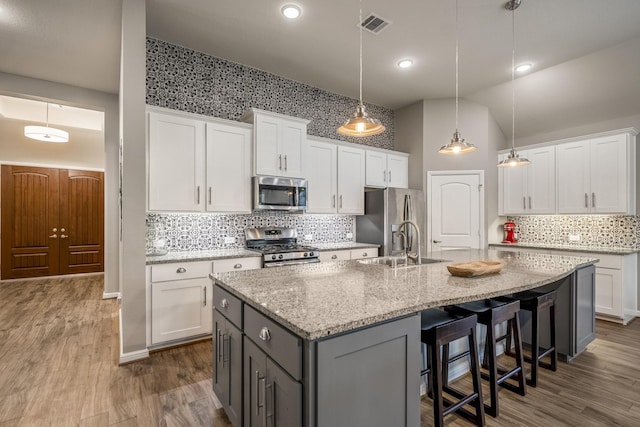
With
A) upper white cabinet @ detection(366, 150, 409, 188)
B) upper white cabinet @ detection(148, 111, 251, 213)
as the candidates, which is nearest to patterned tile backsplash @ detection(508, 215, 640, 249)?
upper white cabinet @ detection(366, 150, 409, 188)

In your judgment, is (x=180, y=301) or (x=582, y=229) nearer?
(x=180, y=301)

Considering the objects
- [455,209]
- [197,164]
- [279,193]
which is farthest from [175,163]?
[455,209]

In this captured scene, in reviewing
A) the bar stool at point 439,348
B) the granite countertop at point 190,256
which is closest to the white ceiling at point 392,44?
the granite countertop at point 190,256

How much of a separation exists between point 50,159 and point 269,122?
556 centimetres

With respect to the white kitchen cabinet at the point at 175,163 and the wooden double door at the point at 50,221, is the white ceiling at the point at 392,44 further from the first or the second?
the wooden double door at the point at 50,221

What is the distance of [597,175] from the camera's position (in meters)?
4.11

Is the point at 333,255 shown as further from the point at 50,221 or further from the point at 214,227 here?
Result: the point at 50,221

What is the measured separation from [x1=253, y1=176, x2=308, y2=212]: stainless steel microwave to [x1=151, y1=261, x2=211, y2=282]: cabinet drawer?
0.95 m

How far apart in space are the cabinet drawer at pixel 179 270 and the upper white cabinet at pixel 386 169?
280 centimetres

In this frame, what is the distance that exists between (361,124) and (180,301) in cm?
235

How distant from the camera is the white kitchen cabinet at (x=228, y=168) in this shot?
3404 mm

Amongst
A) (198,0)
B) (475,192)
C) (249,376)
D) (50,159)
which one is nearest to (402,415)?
(249,376)

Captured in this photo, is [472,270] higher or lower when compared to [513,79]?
lower

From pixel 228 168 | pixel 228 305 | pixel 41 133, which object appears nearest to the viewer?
pixel 228 305
